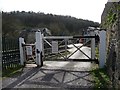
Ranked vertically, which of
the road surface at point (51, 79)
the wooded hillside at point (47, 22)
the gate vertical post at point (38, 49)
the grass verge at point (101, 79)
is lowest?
the road surface at point (51, 79)

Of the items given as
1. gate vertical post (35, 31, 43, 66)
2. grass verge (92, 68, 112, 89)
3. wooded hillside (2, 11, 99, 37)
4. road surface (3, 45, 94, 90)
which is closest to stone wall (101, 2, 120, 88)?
grass verge (92, 68, 112, 89)

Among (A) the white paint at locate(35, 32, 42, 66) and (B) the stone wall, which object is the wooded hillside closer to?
(A) the white paint at locate(35, 32, 42, 66)

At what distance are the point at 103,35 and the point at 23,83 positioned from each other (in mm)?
4357

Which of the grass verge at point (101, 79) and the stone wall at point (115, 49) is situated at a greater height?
the stone wall at point (115, 49)

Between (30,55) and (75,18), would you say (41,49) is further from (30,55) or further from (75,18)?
(75,18)

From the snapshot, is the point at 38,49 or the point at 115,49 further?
the point at 38,49

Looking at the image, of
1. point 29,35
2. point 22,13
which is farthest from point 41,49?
point 22,13

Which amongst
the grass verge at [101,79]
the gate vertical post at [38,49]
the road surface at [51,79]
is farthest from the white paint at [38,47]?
the grass verge at [101,79]

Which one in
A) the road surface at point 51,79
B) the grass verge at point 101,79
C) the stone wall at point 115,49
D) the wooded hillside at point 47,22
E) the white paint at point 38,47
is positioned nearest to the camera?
Answer: the stone wall at point 115,49

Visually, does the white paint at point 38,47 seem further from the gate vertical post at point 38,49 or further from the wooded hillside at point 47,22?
the wooded hillside at point 47,22

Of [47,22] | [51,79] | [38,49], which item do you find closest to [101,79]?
[51,79]

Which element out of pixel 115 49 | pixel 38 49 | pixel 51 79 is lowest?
pixel 51 79

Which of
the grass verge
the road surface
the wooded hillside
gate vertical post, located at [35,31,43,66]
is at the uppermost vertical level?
the wooded hillside

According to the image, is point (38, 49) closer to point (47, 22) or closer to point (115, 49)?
point (115, 49)
